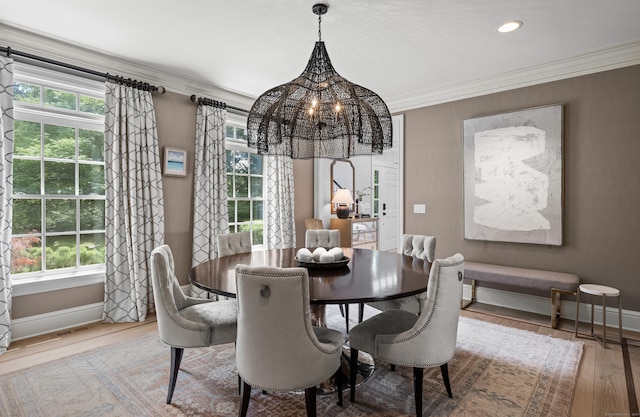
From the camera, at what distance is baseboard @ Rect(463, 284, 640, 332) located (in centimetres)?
325

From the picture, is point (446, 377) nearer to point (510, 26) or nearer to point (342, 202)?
point (510, 26)

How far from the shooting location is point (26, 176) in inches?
121

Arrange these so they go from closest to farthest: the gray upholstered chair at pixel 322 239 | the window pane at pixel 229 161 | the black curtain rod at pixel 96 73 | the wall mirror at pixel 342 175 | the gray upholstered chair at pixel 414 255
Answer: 1. the gray upholstered chair at pixel 414 255
2. the black curtain rod at pixel 96 73
3. the gray upholstered chair at pixel 322 239
4. the window pane at pixel 229 161
5. the wall mirror at pixel 342 175

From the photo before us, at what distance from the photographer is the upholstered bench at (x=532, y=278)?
3.26 m

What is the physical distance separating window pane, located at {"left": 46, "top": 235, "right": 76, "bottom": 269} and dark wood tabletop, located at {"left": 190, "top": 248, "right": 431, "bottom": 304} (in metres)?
1.75

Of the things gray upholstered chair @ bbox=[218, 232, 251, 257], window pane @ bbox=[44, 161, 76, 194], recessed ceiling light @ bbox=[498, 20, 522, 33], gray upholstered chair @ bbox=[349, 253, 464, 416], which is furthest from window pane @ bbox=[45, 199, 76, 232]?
recessed ceiling light @ bbox=[498, 20, 522, 33]

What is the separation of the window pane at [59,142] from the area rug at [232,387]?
6.19ft

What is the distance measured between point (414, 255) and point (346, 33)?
2.10m

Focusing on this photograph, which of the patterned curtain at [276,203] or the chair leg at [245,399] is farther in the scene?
the patterned curtain at [276,203]

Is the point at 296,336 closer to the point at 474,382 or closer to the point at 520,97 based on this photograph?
the point at 474,382

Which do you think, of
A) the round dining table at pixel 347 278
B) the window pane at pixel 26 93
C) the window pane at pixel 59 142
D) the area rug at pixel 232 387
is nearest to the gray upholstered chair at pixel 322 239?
the round dining table at pixel 347 278

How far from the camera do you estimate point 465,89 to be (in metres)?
4.19

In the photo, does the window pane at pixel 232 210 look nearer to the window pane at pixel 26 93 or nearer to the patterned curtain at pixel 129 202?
the patterned curtain at pixel 129 202

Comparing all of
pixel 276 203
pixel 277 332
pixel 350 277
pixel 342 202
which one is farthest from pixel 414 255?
pixel 276 203
